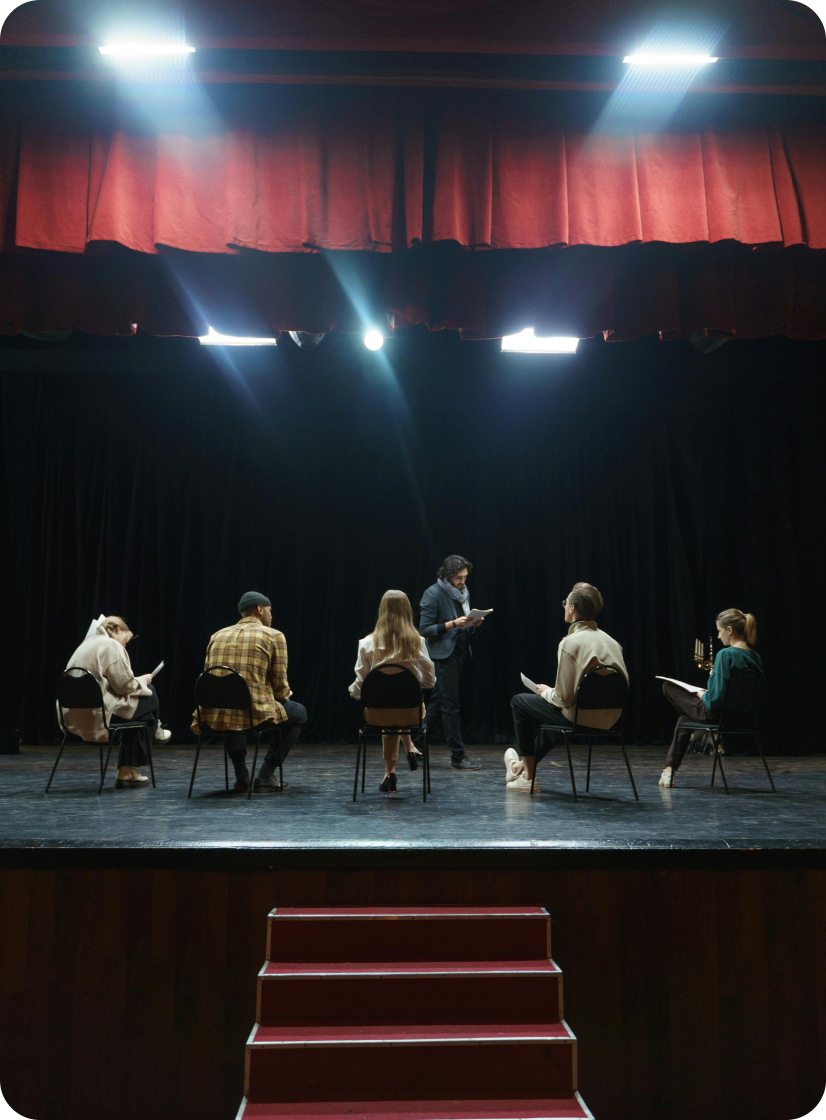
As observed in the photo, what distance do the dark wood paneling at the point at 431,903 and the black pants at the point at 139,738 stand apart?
1.90 metres

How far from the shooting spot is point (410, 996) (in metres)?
2.75

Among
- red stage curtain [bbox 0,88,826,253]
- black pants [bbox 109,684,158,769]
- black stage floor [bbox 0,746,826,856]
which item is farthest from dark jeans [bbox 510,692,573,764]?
red stage curtain [bbox 0,88,826,253]

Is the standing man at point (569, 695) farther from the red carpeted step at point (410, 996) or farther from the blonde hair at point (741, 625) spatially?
the red carpeted step at point (410, 996)

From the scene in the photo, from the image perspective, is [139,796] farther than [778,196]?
Yes

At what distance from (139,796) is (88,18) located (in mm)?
3804

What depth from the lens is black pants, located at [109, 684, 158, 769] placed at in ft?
16.1

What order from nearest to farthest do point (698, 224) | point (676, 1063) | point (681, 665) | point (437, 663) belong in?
1. point (676, 1063)
2. point (698, 224)
3. point (437, 663)
4. point (681, 665)

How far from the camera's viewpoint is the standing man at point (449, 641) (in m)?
5.85

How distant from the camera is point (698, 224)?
11.0ft

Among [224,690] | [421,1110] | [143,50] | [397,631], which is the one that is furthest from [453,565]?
[421,1110]

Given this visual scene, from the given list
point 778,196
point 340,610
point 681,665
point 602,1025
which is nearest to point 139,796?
point 602,1025

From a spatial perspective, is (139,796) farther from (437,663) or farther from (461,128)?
(461,128)

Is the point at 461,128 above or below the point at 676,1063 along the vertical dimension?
above

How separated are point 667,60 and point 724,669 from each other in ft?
10.7
